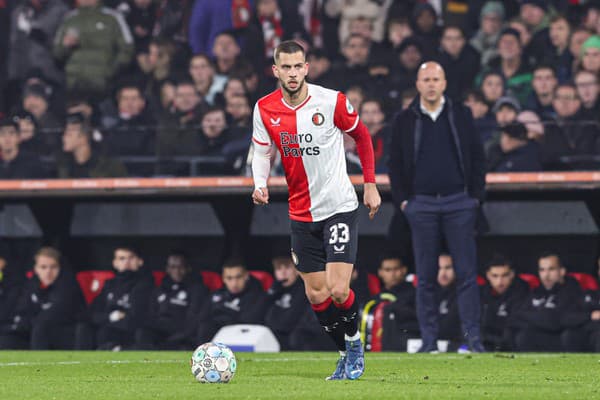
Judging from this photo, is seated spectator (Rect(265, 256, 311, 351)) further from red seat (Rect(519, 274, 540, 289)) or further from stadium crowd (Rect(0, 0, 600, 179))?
red seat (Rect(519, 274, 540, 289))

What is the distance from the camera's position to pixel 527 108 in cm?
1322

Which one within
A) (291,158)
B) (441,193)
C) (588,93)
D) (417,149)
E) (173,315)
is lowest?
(173,315)

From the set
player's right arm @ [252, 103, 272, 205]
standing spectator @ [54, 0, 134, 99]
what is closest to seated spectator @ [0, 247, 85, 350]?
standing spectator @ [54, 0, 134, 99]

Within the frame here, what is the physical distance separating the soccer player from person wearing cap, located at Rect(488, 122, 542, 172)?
4.72 m

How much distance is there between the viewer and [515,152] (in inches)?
498

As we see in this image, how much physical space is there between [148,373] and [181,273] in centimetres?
521

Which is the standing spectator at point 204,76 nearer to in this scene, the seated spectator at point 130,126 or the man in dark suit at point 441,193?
the seated spectator at point 130,126

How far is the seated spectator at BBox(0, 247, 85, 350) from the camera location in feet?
45.8

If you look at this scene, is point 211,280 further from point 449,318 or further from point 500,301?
point 500,301

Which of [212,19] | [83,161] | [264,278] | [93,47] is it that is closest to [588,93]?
[264,278]

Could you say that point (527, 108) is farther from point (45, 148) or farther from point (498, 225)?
point (45, 148)

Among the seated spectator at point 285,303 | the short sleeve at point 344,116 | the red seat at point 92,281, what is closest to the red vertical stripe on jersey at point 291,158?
the short sleeve at point 344,116

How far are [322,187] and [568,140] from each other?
496cm

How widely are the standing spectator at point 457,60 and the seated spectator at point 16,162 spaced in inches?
169
